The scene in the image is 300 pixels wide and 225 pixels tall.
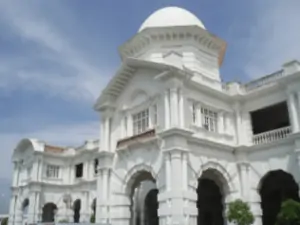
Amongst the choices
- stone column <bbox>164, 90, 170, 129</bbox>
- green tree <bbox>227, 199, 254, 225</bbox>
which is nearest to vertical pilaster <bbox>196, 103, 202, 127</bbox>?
stone column <bbox>164, 90, 170, 129</bbox>

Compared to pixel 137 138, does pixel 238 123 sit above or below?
above

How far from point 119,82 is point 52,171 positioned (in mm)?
19340

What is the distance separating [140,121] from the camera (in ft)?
72.0

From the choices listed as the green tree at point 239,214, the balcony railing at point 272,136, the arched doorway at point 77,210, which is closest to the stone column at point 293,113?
the balcony railing at point 272,136

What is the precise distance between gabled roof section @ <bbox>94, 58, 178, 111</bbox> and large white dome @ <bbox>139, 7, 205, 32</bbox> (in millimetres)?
4834

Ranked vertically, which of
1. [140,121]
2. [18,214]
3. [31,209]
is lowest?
[18,214]

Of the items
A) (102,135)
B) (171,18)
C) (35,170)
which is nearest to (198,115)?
(102,135)

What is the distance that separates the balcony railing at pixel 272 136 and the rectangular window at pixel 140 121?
262 inches

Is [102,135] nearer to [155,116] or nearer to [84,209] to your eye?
[155,116]

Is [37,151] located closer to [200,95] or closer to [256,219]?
[200,95]

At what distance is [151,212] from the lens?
89.3 ft

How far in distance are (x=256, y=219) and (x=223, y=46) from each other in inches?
518

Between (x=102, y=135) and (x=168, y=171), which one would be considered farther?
(x=102, y=135)

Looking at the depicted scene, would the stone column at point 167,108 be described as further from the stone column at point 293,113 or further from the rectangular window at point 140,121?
the stone column at point 293,113
